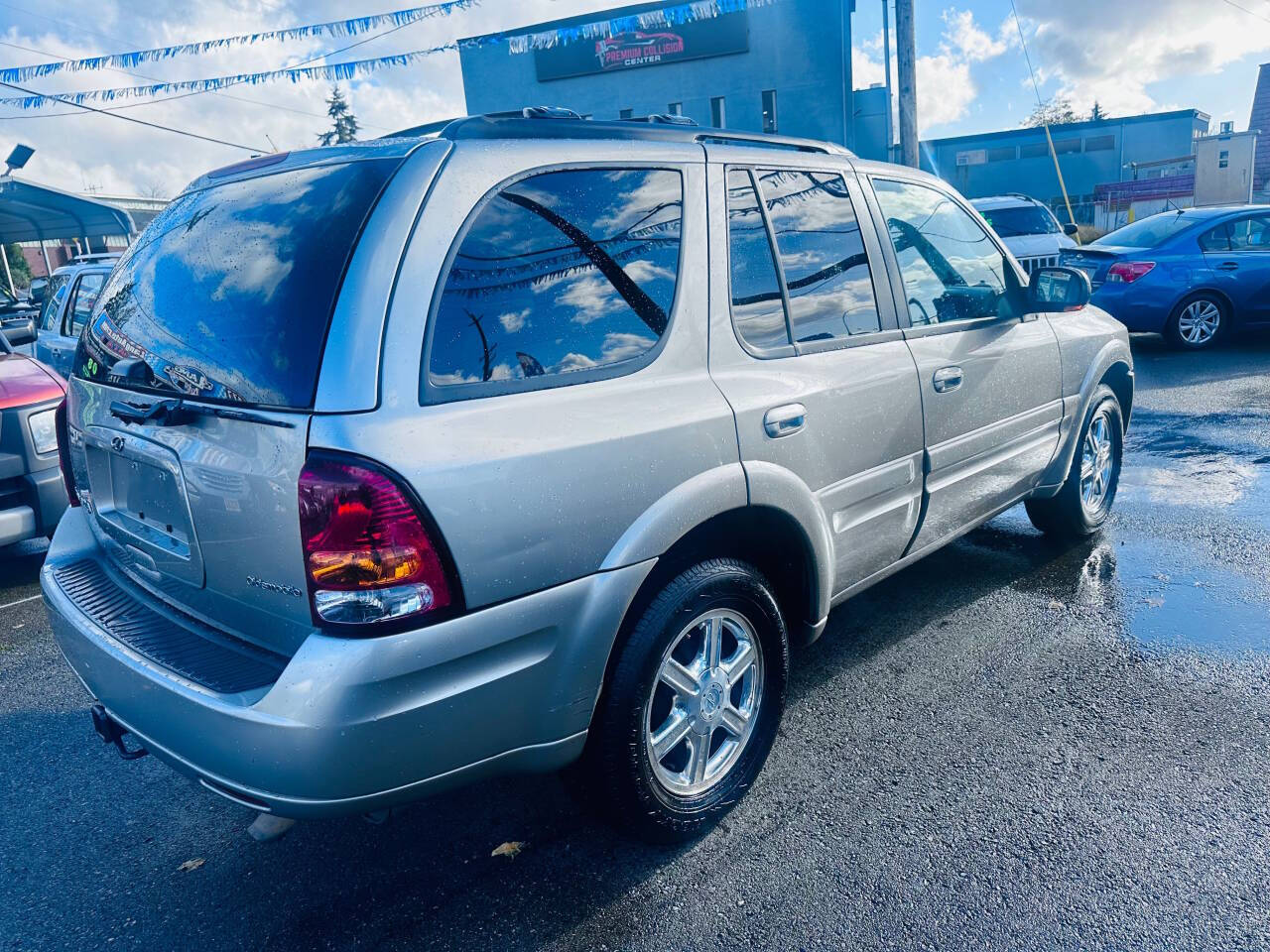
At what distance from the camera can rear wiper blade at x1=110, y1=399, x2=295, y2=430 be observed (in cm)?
197

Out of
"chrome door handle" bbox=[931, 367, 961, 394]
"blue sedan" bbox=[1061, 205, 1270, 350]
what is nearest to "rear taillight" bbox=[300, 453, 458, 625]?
"chrome door handle" bbox=[931, 367, 961, 394]

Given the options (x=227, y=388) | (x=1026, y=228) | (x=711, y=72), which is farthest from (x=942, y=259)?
(x=711, y=72)

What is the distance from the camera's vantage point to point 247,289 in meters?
2.16

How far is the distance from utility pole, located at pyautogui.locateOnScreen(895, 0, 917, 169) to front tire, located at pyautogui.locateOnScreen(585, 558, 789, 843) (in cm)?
1343

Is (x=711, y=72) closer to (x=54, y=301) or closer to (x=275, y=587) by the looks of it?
(x=54, y=301)

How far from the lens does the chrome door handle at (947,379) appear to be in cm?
335

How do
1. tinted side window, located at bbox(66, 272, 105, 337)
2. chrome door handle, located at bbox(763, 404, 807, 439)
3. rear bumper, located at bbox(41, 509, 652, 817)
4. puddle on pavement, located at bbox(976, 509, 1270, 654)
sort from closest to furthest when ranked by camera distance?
rear bumper, located at bbox(41, 509, 652, 817) → chrome door handle, located at bbox(763, 404, 807, 439) → puddle on pavement, located at bbox(976, 509, 1270, 654) → tinted side window, located at bbox(66, 272, 105, 337)

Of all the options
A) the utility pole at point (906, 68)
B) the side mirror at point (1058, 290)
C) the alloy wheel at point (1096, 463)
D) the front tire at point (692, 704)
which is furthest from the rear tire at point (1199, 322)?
the front tire at point (692, 704)

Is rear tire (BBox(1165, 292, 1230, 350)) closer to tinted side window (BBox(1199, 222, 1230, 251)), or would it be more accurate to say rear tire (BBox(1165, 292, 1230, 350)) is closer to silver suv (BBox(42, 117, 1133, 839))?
tinted side window (BBox(1199, 222, 1230, 251))

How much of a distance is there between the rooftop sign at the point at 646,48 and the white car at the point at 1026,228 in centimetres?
1674

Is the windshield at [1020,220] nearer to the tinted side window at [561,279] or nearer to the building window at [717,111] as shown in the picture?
the tinted side window at [561,279]

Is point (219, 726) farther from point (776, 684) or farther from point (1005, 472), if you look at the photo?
point (1005, 472)

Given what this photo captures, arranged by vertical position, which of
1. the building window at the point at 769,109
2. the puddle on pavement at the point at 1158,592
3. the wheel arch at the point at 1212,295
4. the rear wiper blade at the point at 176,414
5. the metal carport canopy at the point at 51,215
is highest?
the building window at the point at 769,109

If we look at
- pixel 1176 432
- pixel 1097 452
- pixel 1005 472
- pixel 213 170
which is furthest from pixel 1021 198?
pixel 213 170
